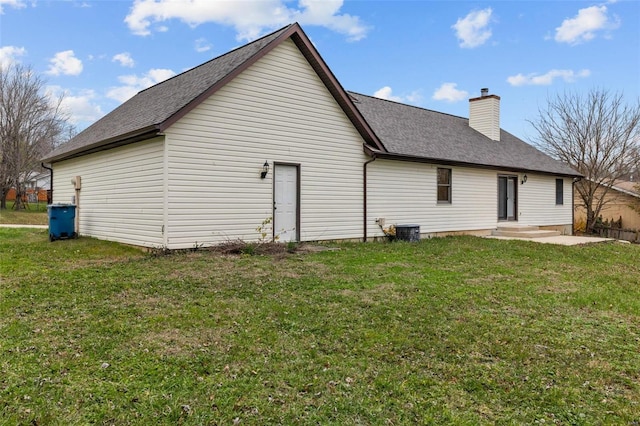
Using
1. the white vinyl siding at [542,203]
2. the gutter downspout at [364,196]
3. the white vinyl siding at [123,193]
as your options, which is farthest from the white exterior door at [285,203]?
the white vinyl siding at [542,203]

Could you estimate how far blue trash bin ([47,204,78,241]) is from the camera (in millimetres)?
10641

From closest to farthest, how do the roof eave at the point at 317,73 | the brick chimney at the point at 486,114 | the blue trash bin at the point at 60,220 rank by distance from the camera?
the roof eave at the point at 317,73, the blue trash bin at the point at 60,220, the brick chimney at the point at 486,114

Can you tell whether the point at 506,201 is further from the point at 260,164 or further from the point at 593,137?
the point at 260,164

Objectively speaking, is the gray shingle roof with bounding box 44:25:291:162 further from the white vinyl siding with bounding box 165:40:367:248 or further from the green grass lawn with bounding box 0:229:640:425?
the green grass lawn with bounding box 0:229:640:425

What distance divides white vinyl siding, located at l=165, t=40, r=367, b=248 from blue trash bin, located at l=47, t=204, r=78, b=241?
4.06 meters

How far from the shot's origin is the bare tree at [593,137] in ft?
66.9

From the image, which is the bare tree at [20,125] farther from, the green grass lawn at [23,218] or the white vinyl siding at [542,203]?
the white vinyl siding at [542,203]

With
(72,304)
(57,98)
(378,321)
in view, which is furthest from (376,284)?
(57,98)

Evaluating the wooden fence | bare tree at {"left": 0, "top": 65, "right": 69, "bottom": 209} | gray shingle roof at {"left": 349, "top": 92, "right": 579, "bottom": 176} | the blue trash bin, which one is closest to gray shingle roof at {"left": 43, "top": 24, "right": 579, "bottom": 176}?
gray shingle roof at {"left": 349, "top": 92, "right": 579, "bottom": 176}

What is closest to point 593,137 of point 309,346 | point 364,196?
point 364,196

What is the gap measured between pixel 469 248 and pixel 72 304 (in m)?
9.27

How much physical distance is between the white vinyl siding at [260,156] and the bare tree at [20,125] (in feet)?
85.1

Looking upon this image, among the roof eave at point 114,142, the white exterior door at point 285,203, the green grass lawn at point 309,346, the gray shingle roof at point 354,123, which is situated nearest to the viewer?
the green grass lawn at point 309,346

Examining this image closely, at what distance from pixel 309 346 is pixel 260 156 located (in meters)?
6.60
